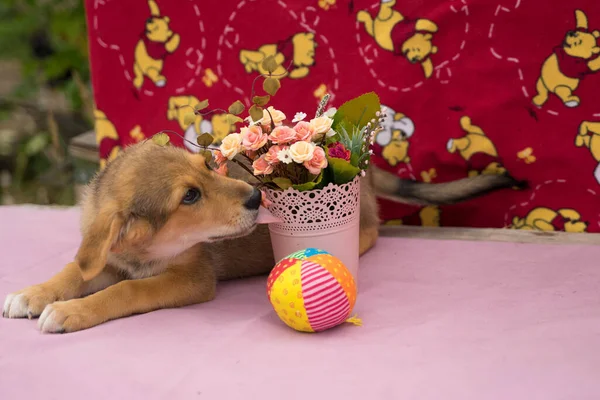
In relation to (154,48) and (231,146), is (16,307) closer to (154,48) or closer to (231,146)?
(231,146)

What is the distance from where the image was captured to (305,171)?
6.76 ft

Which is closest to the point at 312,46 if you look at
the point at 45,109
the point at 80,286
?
the point at 80,286

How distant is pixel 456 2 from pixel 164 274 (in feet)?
5.46

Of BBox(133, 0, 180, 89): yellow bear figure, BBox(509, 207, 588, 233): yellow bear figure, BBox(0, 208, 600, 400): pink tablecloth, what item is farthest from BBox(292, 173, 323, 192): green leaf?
BBox(133, 0, 180, 89): yellow bear figure

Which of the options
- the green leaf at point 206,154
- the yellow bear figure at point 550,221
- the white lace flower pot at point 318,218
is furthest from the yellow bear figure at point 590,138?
the green leaf at point 206,154

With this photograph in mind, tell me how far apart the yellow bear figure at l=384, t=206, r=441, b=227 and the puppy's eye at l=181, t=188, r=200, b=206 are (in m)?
1.33

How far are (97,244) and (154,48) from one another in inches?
59.8

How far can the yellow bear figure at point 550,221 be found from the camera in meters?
2.76

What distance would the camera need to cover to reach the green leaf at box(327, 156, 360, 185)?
2018 millimetres

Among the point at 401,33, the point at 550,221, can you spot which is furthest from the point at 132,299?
the point at 550,221

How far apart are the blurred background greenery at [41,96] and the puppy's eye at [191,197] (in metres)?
2.81

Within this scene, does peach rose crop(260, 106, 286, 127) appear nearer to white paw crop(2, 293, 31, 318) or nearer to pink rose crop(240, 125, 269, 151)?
pink rose crop(240, 125, 269, 151)

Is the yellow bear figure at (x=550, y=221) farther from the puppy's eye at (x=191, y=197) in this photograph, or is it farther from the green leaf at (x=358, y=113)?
the puppy's eye at (x=191, y=197)

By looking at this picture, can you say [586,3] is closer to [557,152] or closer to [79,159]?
[557,152]
